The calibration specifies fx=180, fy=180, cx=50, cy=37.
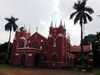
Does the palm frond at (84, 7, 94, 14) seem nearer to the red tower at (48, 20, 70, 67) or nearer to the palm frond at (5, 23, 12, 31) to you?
the red tower at (48, 20, 70, 67)

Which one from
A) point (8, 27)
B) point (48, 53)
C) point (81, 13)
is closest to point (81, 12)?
point (81, 13)

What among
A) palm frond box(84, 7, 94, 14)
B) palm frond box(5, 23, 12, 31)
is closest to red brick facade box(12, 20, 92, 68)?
palm frond box(84, 7, 94, 14)

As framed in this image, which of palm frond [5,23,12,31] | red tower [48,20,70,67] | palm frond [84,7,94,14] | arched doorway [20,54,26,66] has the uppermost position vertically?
palm frond [84,7,94,14]

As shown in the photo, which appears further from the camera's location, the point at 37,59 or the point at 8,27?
the point at 8,27

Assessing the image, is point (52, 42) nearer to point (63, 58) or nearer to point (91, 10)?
point (63, 58)

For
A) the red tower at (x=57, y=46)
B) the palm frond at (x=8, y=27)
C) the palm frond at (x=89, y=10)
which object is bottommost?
the red tower at (x=57, y=46)

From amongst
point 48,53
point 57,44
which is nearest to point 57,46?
point 57,44

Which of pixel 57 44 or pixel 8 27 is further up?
pixel 8 27

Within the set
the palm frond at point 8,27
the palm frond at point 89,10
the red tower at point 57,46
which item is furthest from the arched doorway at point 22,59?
the palm frond at point 89,10

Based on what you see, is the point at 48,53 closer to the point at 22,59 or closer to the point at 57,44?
the point at 57,44

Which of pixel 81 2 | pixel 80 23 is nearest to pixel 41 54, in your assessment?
pixel 80 23

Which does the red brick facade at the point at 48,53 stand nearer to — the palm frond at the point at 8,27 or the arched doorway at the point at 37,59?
the arched doorway at the point at 37,59

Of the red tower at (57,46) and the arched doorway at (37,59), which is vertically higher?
the red tower at (57,46)

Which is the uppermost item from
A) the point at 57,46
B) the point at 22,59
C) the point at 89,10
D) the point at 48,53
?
the point at 89,10
